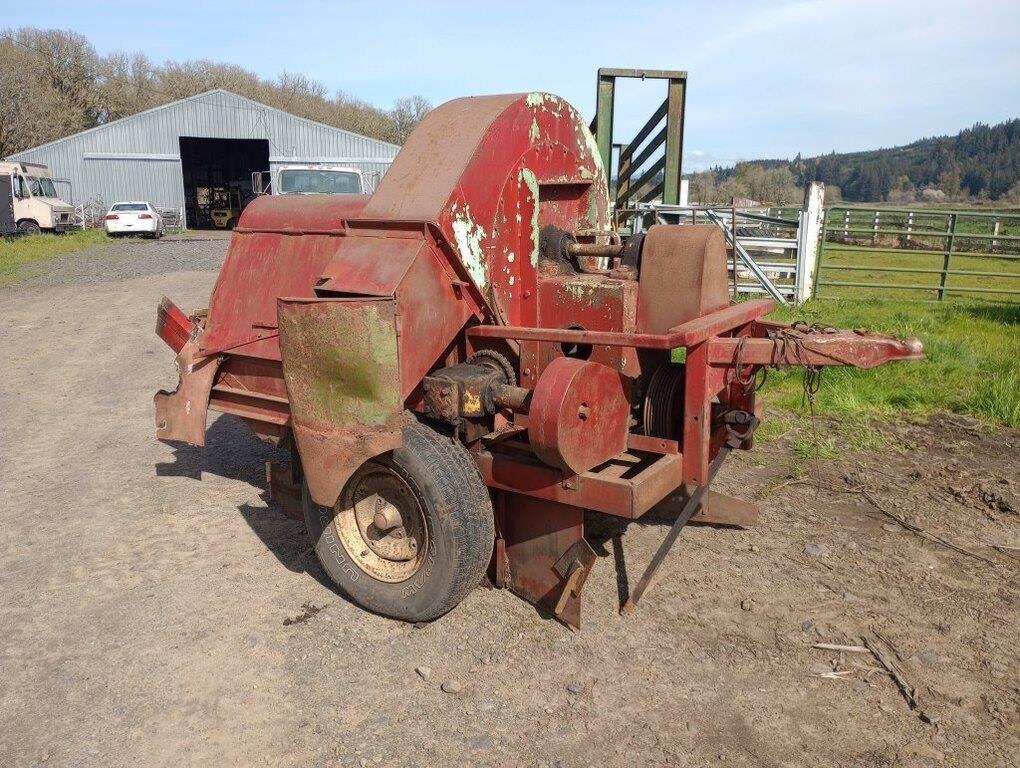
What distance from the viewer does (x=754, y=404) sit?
3.98 meters

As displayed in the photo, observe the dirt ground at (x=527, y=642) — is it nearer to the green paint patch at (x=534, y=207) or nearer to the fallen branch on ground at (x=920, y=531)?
the fallen branch on ground at (x=920, y=531)

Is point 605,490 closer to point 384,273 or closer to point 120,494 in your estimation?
point 384,273

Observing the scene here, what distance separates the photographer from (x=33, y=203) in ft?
84.3

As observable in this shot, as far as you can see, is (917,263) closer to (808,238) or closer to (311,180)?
(808,238)

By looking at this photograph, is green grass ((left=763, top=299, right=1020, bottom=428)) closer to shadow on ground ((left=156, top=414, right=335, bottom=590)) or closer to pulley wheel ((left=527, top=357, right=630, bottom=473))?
pulley wheel ((left=527, top=357, right=630, bottom=473))

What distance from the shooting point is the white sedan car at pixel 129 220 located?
88.3ft

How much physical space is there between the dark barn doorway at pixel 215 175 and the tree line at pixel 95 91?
669 cm

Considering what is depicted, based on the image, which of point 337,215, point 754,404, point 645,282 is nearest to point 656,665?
point 754,404

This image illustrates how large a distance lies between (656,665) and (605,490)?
2.25 feet

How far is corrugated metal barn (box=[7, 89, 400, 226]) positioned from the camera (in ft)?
103

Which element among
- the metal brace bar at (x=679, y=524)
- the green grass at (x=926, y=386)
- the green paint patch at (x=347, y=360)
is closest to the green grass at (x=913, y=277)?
the green grass at (x=926, y=386)

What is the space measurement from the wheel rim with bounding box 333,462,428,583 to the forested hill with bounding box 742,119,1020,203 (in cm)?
7430

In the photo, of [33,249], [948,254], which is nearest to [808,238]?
[948,254]

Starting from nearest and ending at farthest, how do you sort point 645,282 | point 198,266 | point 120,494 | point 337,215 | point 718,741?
point 718,741, point 645,282, point 337,215, point 120,494, point 198,266
